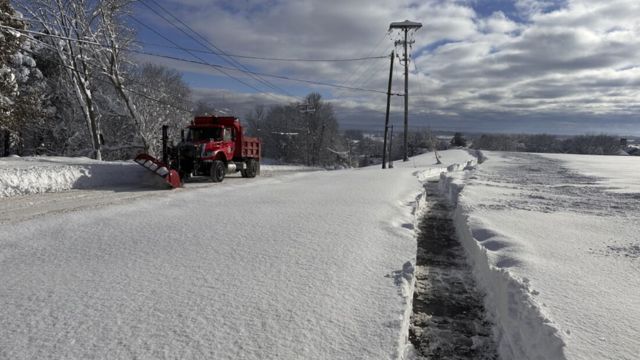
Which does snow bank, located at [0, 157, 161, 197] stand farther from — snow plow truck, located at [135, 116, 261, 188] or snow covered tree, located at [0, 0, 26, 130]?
snow covered tree, located at [0, 0, 26, 130]

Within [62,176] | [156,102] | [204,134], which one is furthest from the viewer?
[156,102]

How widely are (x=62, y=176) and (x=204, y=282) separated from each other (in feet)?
38.4

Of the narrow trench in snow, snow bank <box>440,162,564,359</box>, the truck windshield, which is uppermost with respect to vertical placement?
the truck windshield

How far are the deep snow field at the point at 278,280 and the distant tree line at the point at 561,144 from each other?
11183 centimetres

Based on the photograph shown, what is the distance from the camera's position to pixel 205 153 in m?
17.1

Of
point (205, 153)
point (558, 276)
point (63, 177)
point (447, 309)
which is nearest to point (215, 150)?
point (205, 153)

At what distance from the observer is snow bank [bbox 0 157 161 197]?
12.6 metres

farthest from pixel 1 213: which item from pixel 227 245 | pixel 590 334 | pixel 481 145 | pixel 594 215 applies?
pixel 481 145

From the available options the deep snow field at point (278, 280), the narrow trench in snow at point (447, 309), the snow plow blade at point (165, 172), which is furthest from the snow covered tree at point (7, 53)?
the narrow trench in snow at point (447, 309)

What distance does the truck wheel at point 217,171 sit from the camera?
1731 centimetres

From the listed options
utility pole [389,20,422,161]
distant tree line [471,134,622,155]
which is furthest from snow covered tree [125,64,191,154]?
distant tree line [471,134,622,155]

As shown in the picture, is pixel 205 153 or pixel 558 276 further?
pixel 205 153

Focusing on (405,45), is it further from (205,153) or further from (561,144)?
(561,144)

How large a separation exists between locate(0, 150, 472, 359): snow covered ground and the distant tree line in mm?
A: 113781
